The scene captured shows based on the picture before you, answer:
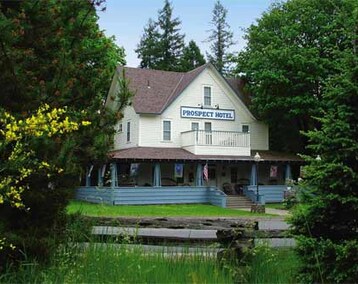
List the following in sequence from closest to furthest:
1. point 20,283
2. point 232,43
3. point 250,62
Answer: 1. point 20,283
2. point 250,62
3. point 232,43

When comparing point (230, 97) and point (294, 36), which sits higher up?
point (294, 36)

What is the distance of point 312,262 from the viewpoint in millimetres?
5293

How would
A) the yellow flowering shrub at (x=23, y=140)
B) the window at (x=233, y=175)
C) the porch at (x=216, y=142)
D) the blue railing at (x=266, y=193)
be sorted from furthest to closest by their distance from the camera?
the window at (x=233, y=175) < the porch at (x=216, y=142) < the blue railing at (x=266, y=193) < the yellow flowering shrub at (x=23, y=140)

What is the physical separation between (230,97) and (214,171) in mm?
5810

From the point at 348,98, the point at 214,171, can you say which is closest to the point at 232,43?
the point at 214,171

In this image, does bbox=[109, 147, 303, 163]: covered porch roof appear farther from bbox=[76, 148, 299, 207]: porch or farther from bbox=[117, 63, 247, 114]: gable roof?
bbox=[117, 63, 247, 114]: gable roof

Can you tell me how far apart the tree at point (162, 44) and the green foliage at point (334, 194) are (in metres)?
60.3

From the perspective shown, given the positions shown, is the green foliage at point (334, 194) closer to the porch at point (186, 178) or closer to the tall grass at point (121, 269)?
the tall grass at point (121, 269)

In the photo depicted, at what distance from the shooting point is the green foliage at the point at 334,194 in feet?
16.8

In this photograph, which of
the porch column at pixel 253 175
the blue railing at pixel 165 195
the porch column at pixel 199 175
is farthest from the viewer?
the porch column at pixel 253 175

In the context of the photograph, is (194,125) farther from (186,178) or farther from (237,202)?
(237,202)

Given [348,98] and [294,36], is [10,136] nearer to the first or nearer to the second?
[348,98]

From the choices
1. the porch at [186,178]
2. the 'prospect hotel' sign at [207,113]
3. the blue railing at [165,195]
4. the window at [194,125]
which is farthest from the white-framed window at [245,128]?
the blue railing at [165,195]

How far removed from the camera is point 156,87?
3662 cm
